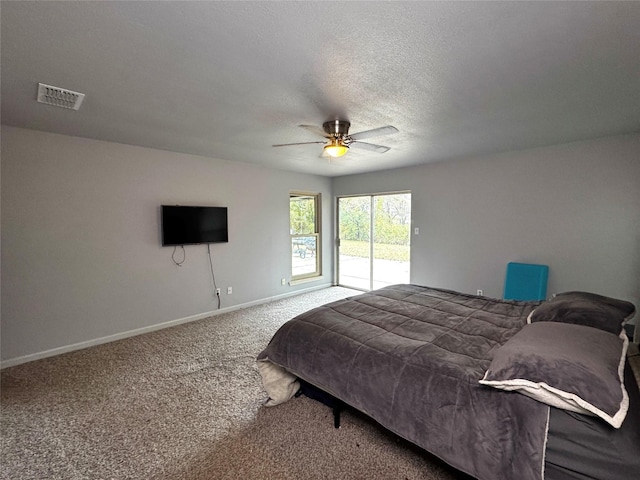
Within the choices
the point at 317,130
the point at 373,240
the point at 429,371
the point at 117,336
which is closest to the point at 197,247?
the point at 117,336

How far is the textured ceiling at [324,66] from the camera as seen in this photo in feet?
4.37

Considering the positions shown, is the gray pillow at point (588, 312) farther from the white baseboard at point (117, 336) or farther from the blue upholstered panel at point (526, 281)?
the white baseboard at point (117, 336)

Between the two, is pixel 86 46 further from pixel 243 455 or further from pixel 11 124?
pixel 243 455

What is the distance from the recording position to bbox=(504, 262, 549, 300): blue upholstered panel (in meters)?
3.58

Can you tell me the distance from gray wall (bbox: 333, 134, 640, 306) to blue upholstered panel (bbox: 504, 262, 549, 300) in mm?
138

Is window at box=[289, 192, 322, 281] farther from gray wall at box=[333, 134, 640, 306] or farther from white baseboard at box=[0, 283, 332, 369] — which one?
gray wall at box=[333, 134, 640, 306]

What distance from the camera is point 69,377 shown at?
269cm

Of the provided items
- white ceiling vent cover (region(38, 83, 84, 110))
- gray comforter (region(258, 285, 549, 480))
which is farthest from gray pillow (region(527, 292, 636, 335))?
white ceiling vent cover (region(38, 83, 84, 110))

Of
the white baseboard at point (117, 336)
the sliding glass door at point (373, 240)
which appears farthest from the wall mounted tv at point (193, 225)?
the sliding glass door at point (373, 240)

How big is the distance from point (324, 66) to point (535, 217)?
352 centimetres

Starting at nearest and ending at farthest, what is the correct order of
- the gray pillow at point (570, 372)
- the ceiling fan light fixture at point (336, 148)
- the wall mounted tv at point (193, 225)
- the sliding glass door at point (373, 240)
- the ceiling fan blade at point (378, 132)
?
the gray pillow at point (570, 372) → the ceiling fan blade at point (378, 132) → the ceiling fan light fixture at point (336, 148) → the wall mounted tv at point (193, 225) → the sliding glass door at point (373, 240)

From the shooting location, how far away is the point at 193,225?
404cm

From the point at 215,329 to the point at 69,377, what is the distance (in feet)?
5.03

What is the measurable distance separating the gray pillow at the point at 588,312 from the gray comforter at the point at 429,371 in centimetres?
24
